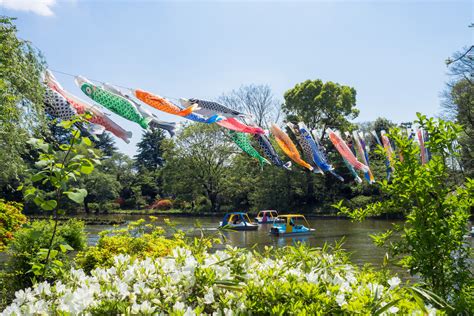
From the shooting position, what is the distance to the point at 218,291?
1458mm

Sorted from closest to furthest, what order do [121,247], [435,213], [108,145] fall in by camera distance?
[435,213], [121,247], [108,145]

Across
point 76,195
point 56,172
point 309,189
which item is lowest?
point 76,195

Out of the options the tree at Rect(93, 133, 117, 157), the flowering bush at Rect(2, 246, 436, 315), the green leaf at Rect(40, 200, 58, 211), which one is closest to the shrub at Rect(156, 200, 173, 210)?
the tree at Rect(93, 133, 117, 157)

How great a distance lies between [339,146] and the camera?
47.2 ft

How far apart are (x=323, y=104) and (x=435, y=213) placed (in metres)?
33.4

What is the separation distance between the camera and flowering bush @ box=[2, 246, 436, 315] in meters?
1.31

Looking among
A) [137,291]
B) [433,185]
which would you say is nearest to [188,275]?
[137,291]

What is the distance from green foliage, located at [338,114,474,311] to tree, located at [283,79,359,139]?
3242cm

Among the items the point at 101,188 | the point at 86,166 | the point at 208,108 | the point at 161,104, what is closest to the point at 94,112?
the point at 161,104

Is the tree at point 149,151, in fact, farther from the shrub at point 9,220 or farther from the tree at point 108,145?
the shrub at point 9,220

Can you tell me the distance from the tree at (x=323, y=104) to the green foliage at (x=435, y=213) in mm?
32422

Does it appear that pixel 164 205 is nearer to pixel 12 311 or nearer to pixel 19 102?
pixel 19 102

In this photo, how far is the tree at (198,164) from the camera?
38.1 meters

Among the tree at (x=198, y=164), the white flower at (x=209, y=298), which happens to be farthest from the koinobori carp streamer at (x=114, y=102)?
the tree at (x=198, y=164)
